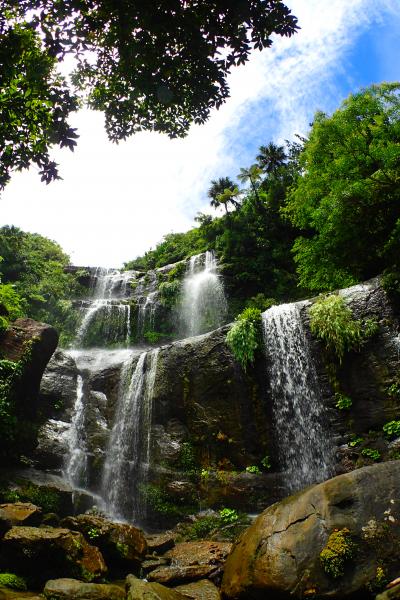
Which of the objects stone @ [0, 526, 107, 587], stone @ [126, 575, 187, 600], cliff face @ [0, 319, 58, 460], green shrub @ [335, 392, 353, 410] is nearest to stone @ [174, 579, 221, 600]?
stone @ [126, 575, 187, 600]

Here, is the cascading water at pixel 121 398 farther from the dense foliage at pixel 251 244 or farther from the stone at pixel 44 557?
the stone at pixel 44 557

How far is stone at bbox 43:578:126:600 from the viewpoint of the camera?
6.33m

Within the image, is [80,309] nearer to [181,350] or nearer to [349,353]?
[181,350]

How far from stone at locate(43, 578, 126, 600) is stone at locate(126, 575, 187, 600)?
0.80 ft

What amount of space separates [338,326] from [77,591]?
930cm

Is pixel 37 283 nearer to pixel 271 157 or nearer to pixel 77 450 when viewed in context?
pixel 77 450

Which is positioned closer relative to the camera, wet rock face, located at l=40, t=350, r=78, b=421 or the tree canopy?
the tree canopy

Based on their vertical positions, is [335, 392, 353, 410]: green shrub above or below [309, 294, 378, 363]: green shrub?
below

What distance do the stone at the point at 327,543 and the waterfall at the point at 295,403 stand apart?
505 centimetres

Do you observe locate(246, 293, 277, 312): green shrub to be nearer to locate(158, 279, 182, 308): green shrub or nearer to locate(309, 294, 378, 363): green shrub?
locate(158, 279, 182, 308): green shrub

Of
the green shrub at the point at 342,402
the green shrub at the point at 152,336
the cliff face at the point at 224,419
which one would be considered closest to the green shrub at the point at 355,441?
the cliff face at the point at 224,419

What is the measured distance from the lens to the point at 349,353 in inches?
471

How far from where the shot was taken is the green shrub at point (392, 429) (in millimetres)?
10461

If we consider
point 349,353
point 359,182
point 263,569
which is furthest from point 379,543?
point 359,182
